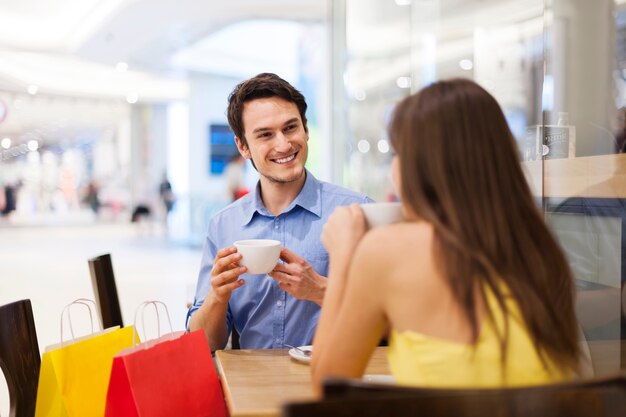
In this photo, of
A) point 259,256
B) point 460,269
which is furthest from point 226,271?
point 460,269

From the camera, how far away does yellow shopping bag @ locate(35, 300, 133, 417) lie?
144 cm

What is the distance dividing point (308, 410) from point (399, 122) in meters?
0.48

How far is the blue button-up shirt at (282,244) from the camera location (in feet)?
6.28

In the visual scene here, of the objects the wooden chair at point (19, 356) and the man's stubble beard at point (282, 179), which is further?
the man's stubble beard at point (282, 179)

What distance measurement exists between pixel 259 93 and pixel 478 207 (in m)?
1.20

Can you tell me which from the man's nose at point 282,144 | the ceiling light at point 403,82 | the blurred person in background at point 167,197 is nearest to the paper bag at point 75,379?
the man's nose at point 282,144

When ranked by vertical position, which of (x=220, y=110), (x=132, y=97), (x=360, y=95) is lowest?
(x=360, y=95)

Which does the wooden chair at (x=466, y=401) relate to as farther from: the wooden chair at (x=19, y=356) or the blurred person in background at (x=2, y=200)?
the blurred person in background at (x=2, y=200)

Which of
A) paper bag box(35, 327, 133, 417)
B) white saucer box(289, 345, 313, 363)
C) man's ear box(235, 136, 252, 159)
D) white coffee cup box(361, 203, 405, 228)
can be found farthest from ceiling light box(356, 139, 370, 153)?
white coffee cup box(361, 203, 405, 228)

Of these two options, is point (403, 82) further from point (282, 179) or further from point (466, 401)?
point (466, 401)

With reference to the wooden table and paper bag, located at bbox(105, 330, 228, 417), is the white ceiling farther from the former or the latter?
paper bag, located at bbox(105, 330, 228, 417)

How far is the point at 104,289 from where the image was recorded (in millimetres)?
2221

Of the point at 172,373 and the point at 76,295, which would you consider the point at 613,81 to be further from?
the point at 76,295

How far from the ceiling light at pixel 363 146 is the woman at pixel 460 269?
172 inches
